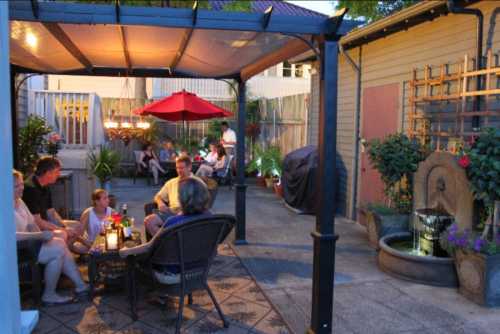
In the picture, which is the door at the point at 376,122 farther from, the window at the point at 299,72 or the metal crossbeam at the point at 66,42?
the window at the point at 299,72

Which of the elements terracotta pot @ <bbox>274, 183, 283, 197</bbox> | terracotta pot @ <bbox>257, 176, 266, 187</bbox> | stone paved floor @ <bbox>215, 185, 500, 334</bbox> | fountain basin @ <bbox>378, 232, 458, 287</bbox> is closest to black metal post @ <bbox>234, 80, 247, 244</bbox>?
stone paved floor @ <bbox>215, 185, 500, 334</bbox>

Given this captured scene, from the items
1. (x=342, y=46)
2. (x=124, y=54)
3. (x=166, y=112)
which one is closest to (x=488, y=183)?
(x=124, y=54)

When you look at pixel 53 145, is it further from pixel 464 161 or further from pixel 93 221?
pixel 464 161

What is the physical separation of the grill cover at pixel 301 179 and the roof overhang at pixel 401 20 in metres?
2.06

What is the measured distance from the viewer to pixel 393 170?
602 centimetres

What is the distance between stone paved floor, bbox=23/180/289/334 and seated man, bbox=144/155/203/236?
648mm

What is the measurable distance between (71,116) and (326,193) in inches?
237

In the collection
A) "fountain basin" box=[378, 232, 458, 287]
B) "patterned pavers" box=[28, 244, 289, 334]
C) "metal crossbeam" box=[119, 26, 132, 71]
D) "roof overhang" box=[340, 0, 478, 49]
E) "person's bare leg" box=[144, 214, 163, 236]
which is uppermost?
"roof overhang" box=[340, 0, 478, 49]

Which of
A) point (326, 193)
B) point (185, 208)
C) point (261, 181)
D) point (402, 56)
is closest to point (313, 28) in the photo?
point (326, 193)

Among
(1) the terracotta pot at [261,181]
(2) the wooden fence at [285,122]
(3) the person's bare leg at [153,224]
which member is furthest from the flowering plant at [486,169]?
(1) the terracotta pot at [261,181]

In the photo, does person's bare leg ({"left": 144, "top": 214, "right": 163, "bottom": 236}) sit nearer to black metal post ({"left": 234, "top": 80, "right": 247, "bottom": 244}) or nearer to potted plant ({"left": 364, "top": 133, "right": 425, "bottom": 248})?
black metal post ({"left": 234, "top": 80, "right": 247, "bottom": 244})

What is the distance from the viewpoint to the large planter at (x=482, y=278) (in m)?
4.15

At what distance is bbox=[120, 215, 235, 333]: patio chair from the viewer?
3.41m

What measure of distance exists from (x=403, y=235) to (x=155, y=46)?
3.57m
